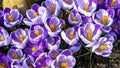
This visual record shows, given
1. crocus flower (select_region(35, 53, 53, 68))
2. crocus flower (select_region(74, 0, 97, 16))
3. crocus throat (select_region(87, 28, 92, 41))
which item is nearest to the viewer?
crocus flower (select_region(35, 53, 53, 68))

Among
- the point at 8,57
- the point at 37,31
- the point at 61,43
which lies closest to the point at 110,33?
the point at 61,43

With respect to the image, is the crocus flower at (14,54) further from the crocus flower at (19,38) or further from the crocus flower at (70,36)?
the crocus flower at (70,36)

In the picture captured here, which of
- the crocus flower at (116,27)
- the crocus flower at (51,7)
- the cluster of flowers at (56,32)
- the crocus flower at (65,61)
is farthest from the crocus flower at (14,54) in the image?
the crocus flower at (116,27)

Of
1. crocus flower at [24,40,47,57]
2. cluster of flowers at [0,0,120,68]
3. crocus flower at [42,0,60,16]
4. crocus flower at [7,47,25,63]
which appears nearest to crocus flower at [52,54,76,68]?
cluster of flowers at [0,0,120,68]

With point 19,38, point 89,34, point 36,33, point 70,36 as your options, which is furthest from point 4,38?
point 89,34

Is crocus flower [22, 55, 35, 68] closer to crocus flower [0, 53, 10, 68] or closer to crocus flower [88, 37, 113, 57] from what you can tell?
crocus flower [0, 53, 10, 68]

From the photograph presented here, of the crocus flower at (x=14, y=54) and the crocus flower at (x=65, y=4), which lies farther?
the crocus flower at (x=65, y=4)
